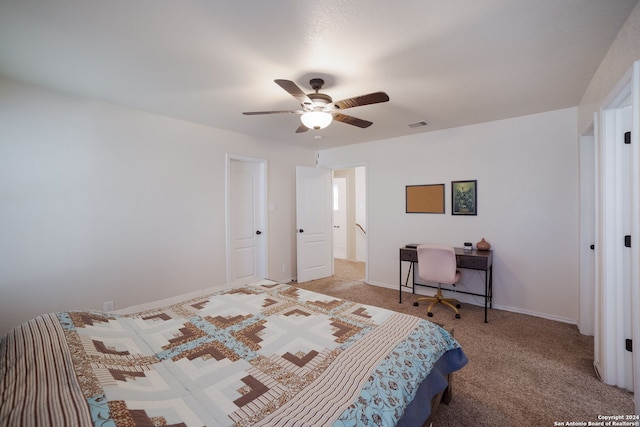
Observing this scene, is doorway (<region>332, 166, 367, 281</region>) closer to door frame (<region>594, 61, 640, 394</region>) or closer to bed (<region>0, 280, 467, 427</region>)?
door frame (<region>594, 61, 640, 394</region>)

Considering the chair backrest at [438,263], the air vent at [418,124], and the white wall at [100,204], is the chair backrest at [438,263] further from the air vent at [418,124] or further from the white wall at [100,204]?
the white wall at [100,204]

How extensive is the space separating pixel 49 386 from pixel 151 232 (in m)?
2.43

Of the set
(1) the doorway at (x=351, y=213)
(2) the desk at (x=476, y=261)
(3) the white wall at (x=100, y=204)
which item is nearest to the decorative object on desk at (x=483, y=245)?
(2) the desk at (x=476, y=261)

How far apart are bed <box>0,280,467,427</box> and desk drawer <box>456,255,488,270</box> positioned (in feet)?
5.97

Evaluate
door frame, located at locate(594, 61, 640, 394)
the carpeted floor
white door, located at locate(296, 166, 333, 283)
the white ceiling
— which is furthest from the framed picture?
white door, located at locate(296, 166, 333, 283)

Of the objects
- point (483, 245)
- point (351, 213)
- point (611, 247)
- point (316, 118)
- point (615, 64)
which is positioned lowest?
point (483, 245)

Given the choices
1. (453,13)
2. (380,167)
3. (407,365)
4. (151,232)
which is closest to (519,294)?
(380,167)

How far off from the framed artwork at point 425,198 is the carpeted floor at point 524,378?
5.00 feet

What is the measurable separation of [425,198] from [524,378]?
247cm

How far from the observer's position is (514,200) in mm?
3344

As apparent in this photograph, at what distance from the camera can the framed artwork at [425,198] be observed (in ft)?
12.7

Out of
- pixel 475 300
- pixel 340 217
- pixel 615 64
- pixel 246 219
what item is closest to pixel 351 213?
pixel 340 217

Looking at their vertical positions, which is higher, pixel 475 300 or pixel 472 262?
pixel 472 262

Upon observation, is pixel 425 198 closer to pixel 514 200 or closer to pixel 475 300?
pixel 514 200
